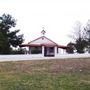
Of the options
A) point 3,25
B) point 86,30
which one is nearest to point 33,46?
point 3,25

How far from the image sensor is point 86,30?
80062 millimetres

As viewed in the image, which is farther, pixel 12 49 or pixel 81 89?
pixel 12 49

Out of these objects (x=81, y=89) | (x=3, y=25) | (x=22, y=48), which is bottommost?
(x=81, y=89)

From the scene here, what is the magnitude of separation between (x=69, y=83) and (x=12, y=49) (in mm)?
47162

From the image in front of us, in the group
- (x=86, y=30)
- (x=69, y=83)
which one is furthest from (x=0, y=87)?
(x=86, y=30)

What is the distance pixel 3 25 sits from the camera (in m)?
65.6

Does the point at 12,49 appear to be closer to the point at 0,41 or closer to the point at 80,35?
the point at 0,41

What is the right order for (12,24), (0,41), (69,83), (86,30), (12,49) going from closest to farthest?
(69,83) < (0,41) < (12,49) < (12,24) < (86,30)

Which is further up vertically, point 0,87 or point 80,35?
point 80,35

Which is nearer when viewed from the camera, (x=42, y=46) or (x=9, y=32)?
(x=42, y=46)

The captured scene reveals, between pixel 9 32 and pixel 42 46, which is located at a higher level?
pixel 9 32

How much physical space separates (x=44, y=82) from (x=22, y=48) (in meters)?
48.3

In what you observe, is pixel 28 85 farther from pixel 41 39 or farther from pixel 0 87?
pixel 41 39

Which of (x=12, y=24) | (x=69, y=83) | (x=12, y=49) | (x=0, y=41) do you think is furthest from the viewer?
(x=12, y=24)
